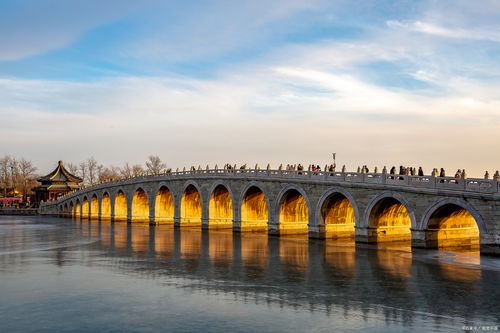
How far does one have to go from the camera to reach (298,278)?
1986cm

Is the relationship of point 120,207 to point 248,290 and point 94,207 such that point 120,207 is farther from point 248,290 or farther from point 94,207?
point 248,290

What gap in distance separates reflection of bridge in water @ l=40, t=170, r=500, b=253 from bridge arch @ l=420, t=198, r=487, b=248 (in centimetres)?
5

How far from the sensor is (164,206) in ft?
192

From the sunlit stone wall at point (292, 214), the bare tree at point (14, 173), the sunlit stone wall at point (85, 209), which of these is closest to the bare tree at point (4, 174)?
the bare tree at point (14, 173)

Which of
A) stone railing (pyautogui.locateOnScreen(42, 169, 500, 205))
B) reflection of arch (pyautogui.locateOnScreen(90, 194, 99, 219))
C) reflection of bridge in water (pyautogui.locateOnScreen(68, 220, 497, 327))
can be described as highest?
stone railing (pyautogui.locateOnScreen(42, 169, 500, 205))

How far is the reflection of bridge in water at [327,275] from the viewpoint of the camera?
1523 cm

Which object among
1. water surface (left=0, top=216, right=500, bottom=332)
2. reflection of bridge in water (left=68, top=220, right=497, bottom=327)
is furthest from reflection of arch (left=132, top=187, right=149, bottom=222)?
water surface (left=0, top=216, right=500, bottom=332)

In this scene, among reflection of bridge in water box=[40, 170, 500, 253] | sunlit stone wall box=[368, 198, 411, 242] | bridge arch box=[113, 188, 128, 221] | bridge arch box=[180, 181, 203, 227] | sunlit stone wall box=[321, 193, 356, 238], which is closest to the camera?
reflection of bridge in water box=[40, 170, 500, 253]

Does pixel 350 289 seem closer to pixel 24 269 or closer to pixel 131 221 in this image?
pixel 24 269

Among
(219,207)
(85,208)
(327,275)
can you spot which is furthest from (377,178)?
(85,208)

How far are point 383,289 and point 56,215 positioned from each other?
8344cm

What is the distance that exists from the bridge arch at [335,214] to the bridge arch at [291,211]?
2.62 m

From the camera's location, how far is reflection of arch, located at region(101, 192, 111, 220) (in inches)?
2918

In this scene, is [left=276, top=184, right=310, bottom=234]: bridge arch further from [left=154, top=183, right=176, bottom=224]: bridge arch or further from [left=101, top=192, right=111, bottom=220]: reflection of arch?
[left=101, top=192, right=111, bottom=220]: reflection of arch
